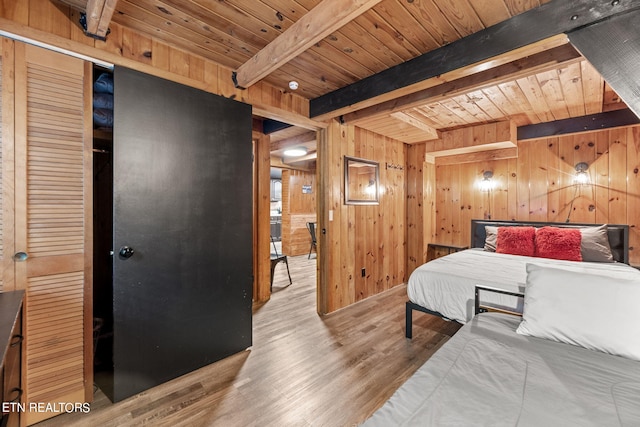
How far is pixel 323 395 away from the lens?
187 cm

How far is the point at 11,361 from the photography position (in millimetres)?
1352

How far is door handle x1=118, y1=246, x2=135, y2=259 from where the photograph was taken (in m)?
1.79

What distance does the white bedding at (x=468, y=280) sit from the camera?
2229 mm

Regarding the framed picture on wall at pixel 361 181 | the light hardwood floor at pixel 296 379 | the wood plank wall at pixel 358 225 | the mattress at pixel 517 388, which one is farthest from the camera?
the framed picture on wall at pixel 361 181

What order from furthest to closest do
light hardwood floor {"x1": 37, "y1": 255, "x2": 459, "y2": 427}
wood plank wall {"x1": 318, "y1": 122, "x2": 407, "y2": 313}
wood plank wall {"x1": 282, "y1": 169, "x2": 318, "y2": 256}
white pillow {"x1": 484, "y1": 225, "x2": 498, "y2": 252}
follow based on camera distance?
1. wood plank wall {"x1": 282, "y1": 169, "x2": 318, "y2": 256}
2. white pillow {"x1": 484, "y1": 225, "x2": 498, "y2": 252}
3. wood plank wall {"x1": 318, "y1": 122, "x2": 407, "y2": 313}
4. light hardwood floor {"x1": 37, "y1": 255, "x2": 459, "y2": 427}

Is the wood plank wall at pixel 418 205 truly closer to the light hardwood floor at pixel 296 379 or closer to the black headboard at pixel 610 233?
the black headboard at pixel 610 233

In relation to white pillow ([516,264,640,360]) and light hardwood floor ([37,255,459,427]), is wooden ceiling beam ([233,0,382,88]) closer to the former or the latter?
white pillow ([516,264,640,360])

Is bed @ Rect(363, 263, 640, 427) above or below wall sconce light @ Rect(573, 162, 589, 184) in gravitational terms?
below

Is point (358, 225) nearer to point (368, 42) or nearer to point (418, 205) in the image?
point (418, 205)

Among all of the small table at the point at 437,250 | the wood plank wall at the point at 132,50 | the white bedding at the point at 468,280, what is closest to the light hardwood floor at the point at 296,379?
the white bedding at the point at 468,280

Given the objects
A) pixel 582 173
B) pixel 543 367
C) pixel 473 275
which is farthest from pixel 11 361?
pixel 582 173

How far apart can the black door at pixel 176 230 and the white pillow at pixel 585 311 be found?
209 centimetres

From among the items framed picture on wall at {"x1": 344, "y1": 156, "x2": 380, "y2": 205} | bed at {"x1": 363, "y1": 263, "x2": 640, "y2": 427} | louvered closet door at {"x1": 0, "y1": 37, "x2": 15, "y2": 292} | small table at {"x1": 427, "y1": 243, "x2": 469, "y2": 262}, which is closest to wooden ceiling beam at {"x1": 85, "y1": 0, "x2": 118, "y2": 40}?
louvered closet door at {"x1": 0, "y1": 37, "x2": 15, "y2": 292}

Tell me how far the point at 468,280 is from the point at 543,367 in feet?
3.74
